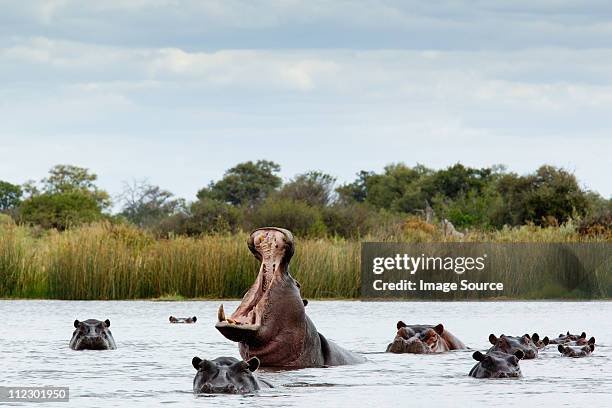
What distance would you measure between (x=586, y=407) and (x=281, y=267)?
2523 mm

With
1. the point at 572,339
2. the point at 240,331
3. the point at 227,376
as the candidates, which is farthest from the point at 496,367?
the point at 572,339

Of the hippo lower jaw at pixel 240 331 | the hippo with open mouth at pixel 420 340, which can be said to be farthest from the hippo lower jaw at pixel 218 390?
the hippo with open mouth at pixel 420 340

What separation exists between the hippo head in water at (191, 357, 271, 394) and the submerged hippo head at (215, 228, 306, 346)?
584 mm

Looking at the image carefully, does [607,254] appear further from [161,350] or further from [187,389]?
[187,389]

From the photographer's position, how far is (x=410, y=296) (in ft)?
87.4

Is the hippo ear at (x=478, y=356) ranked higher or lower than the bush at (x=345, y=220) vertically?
lower

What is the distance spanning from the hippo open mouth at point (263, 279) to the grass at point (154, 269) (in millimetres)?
14294

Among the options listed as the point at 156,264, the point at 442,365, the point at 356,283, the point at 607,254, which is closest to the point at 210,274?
the point at 156,264

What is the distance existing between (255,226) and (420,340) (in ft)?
95.3

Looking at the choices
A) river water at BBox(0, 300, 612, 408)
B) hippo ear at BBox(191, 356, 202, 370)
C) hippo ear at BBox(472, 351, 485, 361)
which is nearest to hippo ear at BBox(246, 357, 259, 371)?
river water at BBox(0, 300, 612, 408)

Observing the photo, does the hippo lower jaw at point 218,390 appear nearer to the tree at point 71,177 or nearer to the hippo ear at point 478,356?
the hippo ear at point 478,356

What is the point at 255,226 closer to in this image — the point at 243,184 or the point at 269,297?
the point at 243,184

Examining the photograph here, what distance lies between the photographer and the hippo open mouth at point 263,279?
9.81 m

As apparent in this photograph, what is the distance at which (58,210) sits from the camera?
4703cm
